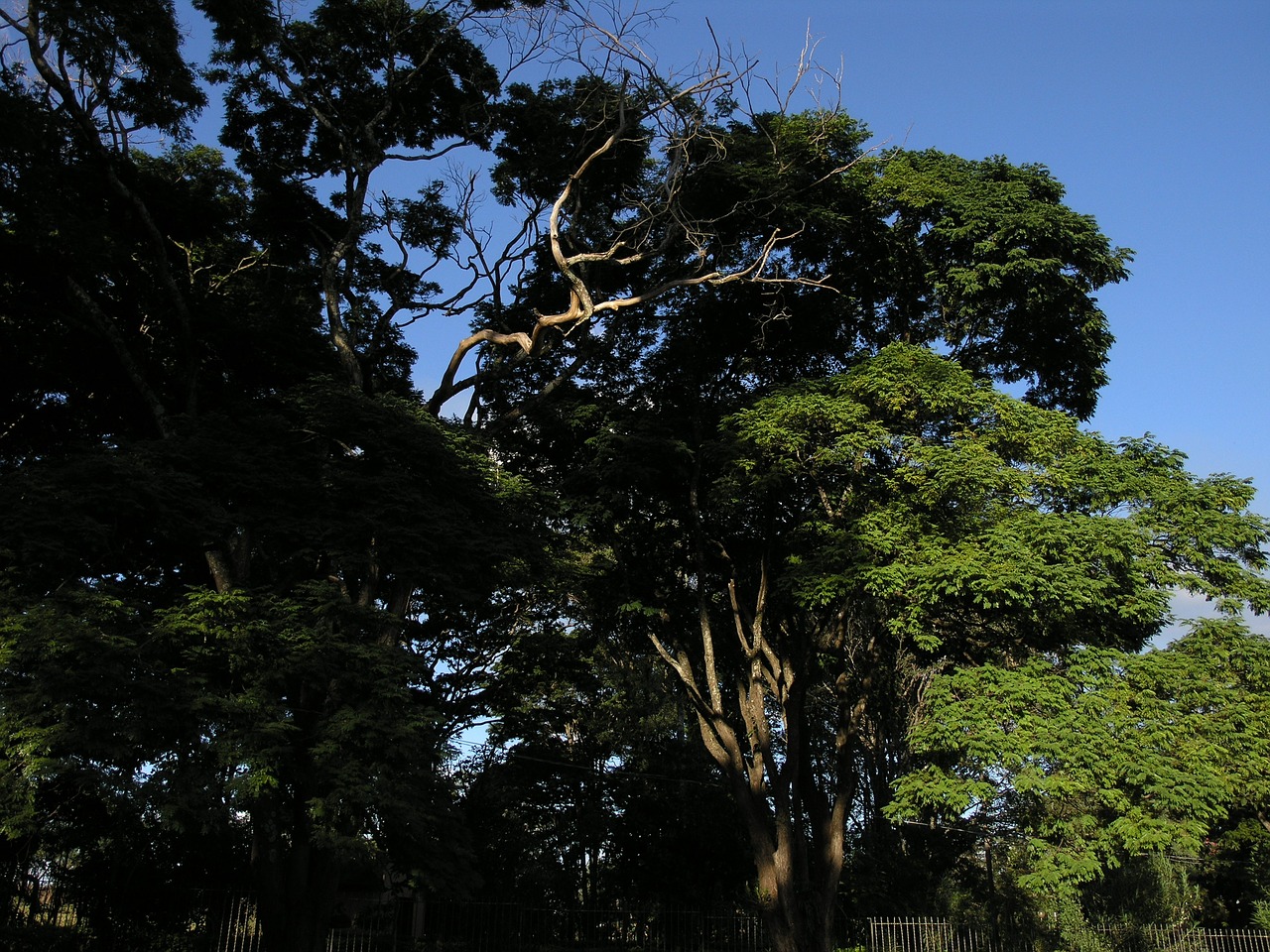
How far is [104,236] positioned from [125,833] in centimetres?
769

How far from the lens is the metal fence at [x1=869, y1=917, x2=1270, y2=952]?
18.6m

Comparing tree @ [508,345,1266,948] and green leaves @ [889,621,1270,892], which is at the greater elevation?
tree @ [508,345,1266,948]

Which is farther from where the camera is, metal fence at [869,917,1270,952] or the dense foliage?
metal fence at [869,917,1270,952]

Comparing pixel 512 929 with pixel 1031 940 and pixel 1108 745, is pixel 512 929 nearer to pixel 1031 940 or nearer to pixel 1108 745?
pixel 1108 745

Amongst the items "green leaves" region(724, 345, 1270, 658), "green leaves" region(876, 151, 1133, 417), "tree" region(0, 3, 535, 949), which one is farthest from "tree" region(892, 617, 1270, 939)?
"tree" region(0, 3, 535, 949)

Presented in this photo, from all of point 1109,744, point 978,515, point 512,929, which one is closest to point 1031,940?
point 1109,744

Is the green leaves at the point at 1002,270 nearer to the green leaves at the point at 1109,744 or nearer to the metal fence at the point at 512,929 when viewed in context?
the green leaves at the point at 1109,744

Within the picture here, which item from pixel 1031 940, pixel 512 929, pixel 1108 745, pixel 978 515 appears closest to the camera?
pixel 1108 745

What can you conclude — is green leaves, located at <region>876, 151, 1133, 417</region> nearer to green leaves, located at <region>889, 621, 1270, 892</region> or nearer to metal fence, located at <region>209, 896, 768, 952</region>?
green leaves, located at <region>889, 621, 1270, 892</region>

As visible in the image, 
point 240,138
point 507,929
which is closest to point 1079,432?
point 507,929

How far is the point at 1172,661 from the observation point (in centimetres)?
1341

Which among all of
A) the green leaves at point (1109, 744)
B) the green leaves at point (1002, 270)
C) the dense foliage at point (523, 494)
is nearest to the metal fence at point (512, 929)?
the dense foliage at point (523, 494)

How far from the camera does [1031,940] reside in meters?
21.2

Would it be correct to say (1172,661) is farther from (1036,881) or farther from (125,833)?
(125,833)
